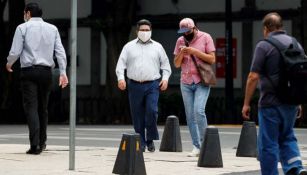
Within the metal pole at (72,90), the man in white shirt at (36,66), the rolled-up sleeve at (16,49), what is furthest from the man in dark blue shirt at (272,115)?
the rolled-up sleeve at (16,49)

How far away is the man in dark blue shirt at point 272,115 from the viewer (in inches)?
363

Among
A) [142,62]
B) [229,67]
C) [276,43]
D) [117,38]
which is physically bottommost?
[229,67]

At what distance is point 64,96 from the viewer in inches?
1315

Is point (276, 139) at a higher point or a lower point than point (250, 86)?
lower

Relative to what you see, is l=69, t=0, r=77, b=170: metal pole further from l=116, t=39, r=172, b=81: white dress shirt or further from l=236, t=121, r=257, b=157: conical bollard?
l=236, t=121, r=257, b=157: conical bollard

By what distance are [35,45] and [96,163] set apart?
198 cm

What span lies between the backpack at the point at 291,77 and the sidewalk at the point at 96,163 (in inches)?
89.2

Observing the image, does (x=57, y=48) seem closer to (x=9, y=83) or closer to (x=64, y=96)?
(x=9, y=83)

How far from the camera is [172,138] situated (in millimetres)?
14477

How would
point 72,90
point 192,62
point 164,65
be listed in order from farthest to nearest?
1. point 164,65
2. point 192,62
3. point 72,90

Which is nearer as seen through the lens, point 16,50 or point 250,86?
point 250,86

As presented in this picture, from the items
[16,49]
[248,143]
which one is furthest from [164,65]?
[16,49]

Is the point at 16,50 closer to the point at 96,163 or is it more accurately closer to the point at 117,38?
the point at 96,163

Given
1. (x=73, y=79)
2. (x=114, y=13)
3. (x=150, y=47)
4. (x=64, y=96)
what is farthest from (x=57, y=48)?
(x=64, y=96)
